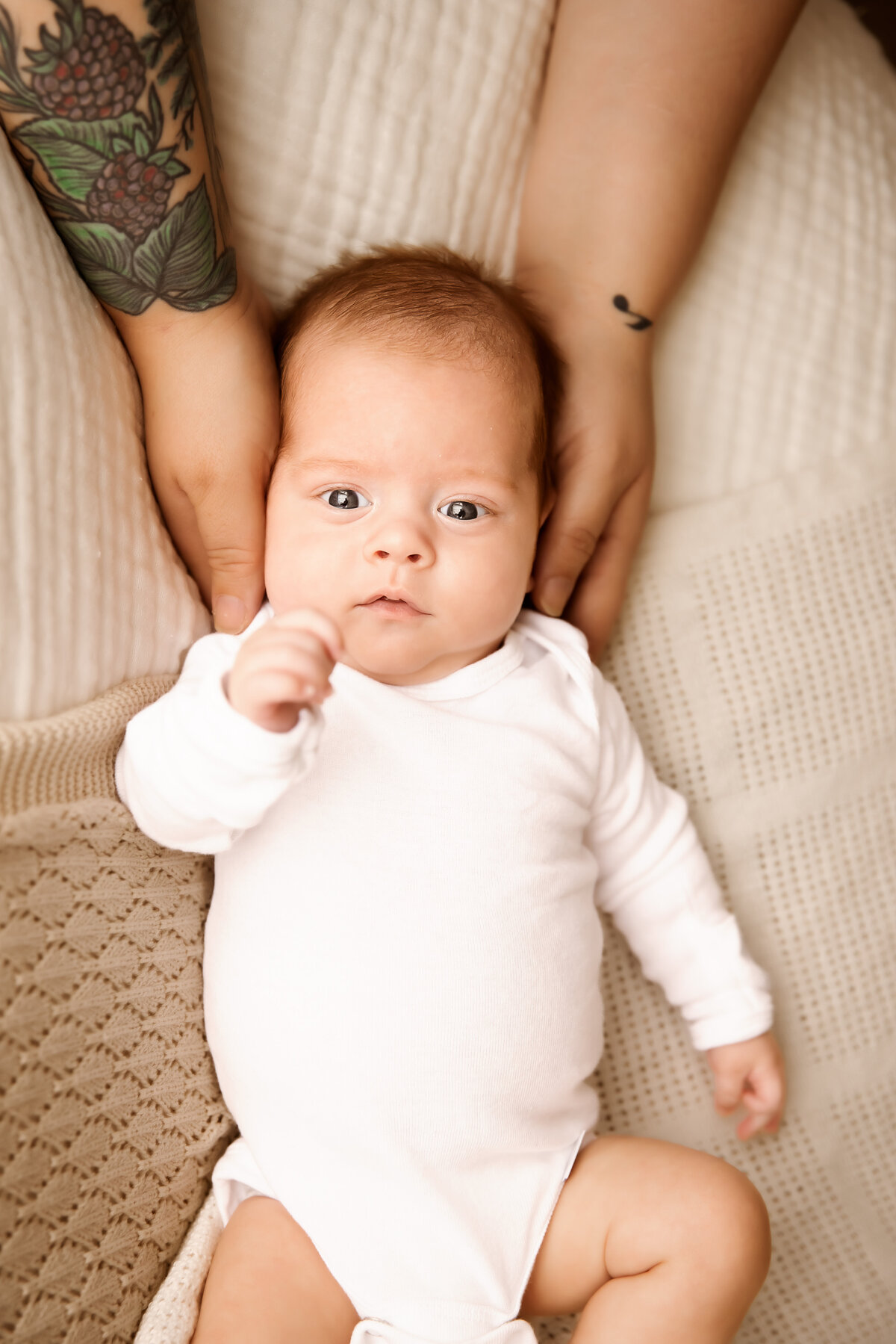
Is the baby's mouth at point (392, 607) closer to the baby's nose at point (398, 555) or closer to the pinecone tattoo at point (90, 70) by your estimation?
the baby's nose at point (398, 555)

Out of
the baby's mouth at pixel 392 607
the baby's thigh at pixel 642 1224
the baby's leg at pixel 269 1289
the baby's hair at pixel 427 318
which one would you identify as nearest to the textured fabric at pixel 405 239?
the baby's hair at pixel 427 318

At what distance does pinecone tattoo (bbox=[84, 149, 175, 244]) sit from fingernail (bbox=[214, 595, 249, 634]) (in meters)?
0.34

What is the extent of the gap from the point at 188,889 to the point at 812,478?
962 mm

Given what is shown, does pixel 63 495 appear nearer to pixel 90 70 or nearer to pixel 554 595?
pixel 90 70

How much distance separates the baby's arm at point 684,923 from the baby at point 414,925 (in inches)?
4.3

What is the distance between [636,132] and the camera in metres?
1.18

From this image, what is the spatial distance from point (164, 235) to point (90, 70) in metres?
0.13

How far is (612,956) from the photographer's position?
1.21m

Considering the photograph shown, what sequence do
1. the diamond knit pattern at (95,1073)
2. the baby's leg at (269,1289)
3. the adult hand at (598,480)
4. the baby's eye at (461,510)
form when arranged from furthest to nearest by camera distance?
1. the adult hand at (598,480)
2. the baby's eye at (461,510)
3. the baby's leg at (269,1289)
4. the diamond knit pattern at (95,1073)

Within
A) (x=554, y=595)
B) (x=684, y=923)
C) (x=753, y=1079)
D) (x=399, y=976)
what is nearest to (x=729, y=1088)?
(x=753, y=1079)

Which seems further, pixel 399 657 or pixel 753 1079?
pixel 753 1079

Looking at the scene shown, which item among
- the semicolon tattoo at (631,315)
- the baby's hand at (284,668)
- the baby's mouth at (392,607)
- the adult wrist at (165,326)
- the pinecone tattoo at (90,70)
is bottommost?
the baby's mouth at (392,607)

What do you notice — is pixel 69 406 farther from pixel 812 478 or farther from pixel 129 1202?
pixel 812 478

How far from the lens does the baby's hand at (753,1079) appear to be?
1104 mm
